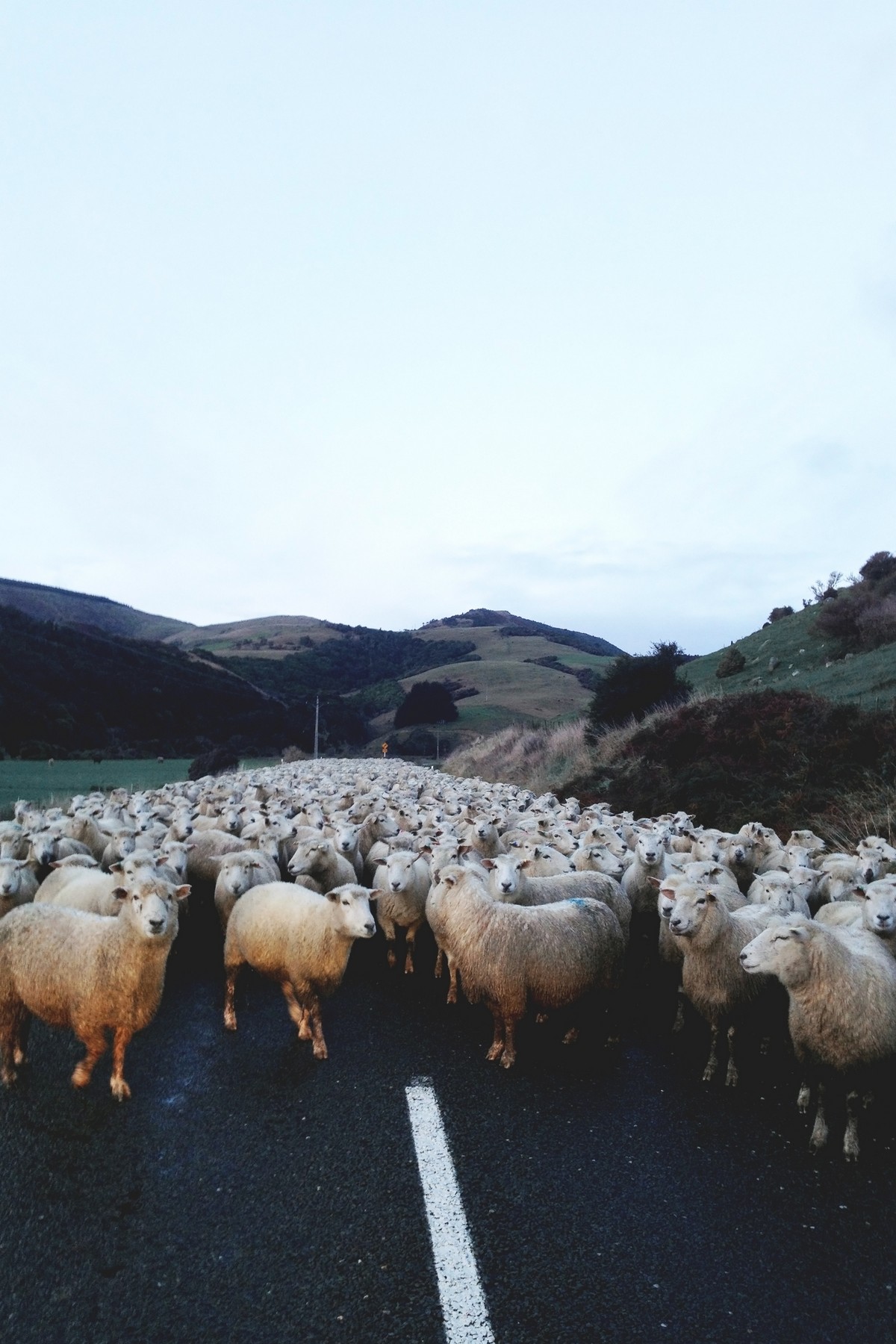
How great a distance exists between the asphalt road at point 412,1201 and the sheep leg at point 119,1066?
72mm

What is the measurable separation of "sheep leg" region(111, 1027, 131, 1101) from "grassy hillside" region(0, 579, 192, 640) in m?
89.8

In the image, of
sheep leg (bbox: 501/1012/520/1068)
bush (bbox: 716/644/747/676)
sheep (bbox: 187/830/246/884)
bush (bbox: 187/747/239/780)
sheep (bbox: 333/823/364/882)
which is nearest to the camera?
sheep leg (bbox: 501/1012/520/1068)

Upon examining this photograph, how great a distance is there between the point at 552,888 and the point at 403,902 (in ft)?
5.28

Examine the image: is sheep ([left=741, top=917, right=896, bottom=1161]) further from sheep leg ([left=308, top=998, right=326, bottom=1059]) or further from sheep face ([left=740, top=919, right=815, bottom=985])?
sheep leg ([left=308, top=998, right=326, bottom=1059])

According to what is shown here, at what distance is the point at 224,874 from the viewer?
7.01 metres

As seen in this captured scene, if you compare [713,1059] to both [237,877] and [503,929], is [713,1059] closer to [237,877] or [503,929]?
[503,929]

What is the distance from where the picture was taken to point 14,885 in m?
6.27

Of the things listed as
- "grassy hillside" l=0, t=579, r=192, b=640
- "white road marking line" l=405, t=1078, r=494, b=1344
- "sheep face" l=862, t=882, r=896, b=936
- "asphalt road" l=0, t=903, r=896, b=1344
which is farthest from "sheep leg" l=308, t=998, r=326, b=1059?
"grassy hillside" l=0, t=579, r=192, b=640

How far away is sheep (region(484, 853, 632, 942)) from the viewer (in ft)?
20.6

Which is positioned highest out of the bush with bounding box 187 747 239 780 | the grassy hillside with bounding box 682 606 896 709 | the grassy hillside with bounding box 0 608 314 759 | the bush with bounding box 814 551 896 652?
the bush with bounding box 814 551 896 652

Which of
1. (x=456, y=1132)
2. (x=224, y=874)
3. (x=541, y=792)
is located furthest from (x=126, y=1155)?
(x=541, y=792)

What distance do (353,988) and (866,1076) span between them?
4.23 m

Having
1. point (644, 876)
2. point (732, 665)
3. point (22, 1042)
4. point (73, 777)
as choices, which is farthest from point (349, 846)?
point (732, 665)

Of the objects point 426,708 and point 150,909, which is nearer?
point 150,909
